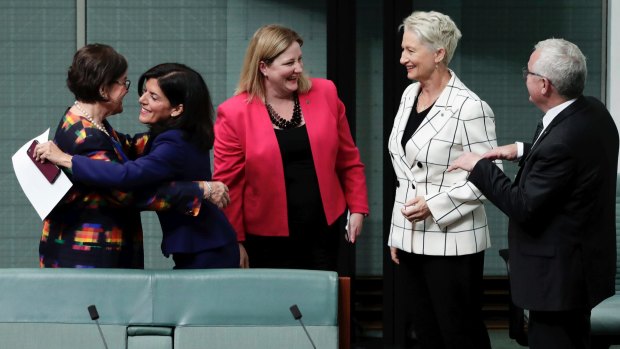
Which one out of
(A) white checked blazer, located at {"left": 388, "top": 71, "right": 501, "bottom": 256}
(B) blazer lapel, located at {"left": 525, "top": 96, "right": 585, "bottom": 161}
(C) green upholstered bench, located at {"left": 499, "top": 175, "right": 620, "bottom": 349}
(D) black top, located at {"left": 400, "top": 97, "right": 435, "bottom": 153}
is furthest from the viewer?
(C) green upholstered bench, located at {"left": 499, "top": 175, "right": 620, "bottom": 349}

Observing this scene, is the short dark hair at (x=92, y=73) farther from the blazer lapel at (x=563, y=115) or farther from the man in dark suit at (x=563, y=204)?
the blazer lapel at (x=563, y=115)

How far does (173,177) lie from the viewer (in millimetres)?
3744

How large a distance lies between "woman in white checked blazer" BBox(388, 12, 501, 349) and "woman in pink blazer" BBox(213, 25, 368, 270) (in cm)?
29

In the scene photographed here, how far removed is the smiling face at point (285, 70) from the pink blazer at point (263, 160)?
0.09 m

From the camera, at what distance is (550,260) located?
3518 mm

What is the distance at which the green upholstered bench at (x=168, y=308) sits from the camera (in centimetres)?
335

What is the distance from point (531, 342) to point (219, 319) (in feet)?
3.37

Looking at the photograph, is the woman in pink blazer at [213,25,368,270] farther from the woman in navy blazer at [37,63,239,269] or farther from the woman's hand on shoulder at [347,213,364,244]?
the woman in navy blazer at [37,63,239,269]

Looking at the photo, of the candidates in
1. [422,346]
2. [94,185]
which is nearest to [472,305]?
[422,346]

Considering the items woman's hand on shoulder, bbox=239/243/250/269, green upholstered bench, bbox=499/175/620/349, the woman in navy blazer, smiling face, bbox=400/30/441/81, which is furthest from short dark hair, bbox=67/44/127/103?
green upholstered bench, bbox=499/175/620/349

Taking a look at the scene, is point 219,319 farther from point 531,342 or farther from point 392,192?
point 392,192

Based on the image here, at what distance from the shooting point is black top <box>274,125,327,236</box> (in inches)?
169

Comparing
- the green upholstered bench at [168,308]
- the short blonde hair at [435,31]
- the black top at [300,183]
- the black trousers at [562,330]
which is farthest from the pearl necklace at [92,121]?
the black trousers at [562,330]

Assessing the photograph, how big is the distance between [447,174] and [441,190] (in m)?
0.06
